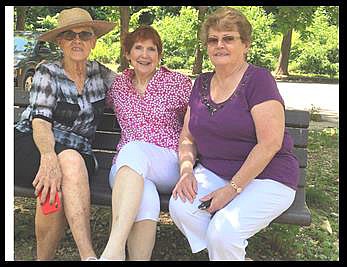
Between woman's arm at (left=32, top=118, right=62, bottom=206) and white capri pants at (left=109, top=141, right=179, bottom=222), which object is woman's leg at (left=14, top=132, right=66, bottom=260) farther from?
white capri pants at (left=109, top=141, right=179, bottom=222)

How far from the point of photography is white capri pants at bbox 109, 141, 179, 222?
2898 millimetres

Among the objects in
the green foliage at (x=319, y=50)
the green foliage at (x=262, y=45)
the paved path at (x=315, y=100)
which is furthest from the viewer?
the green foliage at (x=319, y=50)

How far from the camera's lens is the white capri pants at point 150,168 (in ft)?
9.51

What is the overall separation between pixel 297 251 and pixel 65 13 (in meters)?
2.13

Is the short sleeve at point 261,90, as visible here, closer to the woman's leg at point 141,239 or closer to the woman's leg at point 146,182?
the woman's leg at point 146,182

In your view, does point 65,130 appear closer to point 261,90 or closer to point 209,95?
point 209,95

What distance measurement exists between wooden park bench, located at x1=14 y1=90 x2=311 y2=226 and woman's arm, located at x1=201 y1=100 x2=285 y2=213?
0.31 m

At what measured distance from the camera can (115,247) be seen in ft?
8.89

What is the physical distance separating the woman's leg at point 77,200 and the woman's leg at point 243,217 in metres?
0.64

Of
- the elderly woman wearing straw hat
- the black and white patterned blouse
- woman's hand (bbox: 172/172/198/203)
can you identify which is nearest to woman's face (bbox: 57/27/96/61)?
the elderly woman wearing straw hat

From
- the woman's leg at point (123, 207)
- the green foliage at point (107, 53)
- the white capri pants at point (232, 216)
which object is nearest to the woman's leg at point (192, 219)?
the white capri pants at point (232, 216)

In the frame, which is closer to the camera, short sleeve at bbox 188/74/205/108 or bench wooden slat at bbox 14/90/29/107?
short sleeve at bbox 188/74/205/108
